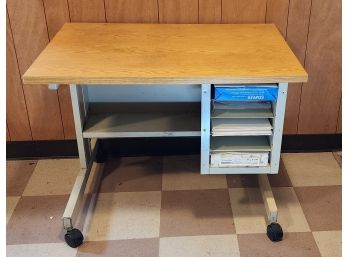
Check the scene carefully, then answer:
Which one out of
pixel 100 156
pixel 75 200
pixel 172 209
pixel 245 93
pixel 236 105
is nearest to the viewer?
pixel 245 93

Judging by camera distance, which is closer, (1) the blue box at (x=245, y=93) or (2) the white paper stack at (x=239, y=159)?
(1) the blue box at (x=245, y=93)

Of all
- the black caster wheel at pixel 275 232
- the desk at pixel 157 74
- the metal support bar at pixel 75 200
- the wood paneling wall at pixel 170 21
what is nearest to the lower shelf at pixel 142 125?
the desk at pixel 157 74

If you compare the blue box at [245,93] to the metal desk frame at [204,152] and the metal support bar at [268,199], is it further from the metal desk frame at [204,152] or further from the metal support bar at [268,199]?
the metal support bar at [268,199]

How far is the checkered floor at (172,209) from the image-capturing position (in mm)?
1851

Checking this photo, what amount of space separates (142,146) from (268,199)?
0.82 m

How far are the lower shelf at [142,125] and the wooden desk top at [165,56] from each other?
406 millimetres

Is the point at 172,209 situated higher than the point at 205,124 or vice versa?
the point at 205,124

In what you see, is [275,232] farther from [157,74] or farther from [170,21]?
[170,21]

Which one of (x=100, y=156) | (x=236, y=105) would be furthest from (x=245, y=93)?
(x=100, y=156)

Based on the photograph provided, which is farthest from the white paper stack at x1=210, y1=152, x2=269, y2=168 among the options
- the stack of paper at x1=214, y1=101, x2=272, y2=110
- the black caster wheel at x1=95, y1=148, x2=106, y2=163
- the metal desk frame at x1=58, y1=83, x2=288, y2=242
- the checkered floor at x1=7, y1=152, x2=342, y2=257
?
the black caster wheel at x1=95, y1=148, x2=106, y2=163

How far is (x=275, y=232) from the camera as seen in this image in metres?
1.84

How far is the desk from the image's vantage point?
155 centimetres
